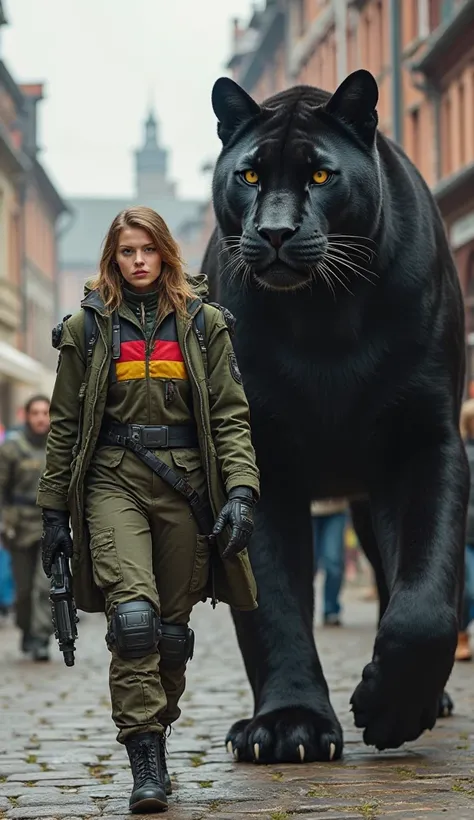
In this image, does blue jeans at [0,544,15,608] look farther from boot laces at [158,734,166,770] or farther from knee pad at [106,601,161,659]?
knee pad at [106,601,161,659]

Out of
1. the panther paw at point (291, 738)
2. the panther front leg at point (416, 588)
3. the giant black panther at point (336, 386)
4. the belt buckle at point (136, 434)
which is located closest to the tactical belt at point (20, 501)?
the giant black panther at point (336, 386)

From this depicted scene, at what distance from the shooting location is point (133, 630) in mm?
4578

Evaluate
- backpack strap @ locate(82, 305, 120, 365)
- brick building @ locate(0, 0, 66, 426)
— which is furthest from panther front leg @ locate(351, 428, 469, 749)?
brick building @ locate(0, 0, 66, 426)

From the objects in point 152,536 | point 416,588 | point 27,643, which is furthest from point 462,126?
point 152,536

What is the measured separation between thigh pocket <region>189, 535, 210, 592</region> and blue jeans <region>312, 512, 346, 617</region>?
866 centimetres

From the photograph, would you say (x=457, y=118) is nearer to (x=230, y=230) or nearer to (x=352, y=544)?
(x=352, y=544)

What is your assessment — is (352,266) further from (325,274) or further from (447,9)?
(447,9)

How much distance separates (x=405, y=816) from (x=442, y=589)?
40.0 inches

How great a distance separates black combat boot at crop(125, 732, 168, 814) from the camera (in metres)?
4.50

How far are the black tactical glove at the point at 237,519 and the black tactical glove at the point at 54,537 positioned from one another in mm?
418

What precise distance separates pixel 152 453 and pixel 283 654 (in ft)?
3.33

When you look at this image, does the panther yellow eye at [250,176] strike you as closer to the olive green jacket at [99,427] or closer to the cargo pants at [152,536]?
the olive green jacket at [99,427]

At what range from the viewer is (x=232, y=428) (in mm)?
4852

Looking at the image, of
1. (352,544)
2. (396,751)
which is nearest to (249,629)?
(396,751)
